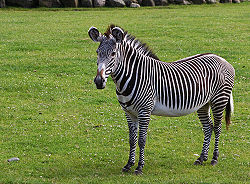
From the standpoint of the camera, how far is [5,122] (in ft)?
42.6

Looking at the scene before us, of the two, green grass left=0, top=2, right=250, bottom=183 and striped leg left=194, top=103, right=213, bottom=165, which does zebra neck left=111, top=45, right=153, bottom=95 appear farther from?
striped leg left=194, top=103, right=213, bottom=165

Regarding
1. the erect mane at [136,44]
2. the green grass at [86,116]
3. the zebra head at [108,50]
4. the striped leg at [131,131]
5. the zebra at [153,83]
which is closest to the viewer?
the zebra head at [108,50]

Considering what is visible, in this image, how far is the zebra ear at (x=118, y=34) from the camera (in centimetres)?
848

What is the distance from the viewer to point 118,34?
8.59 metres

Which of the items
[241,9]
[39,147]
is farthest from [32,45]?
[241,9]

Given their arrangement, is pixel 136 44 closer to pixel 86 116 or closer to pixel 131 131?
pixel 131 131

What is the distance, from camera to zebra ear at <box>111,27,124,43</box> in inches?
334

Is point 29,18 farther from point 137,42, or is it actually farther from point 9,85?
point 137,42

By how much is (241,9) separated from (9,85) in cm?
2663

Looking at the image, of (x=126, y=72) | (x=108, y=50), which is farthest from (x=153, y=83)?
(x=108, y=50)

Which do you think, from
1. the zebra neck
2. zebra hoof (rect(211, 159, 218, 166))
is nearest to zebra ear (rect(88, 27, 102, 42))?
the zebra neck

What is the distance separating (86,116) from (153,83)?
4968mm

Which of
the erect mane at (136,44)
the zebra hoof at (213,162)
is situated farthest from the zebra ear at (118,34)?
the zebra hoof at (213,162)

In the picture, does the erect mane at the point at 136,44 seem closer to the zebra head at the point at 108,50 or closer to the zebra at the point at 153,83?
the zebra at the point at 153,83
